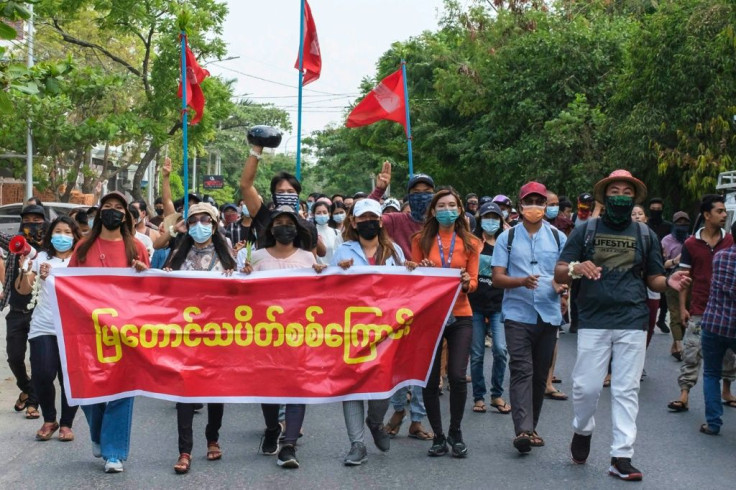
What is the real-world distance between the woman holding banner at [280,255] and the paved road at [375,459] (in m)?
0.21

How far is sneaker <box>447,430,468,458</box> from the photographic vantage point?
7504 millimetres

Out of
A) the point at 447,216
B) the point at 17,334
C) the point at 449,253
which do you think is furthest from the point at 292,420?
the point at 17,334

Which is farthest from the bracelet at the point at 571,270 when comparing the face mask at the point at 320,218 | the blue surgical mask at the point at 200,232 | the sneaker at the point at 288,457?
the face mask at the point at 320,218

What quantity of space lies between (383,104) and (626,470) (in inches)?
288

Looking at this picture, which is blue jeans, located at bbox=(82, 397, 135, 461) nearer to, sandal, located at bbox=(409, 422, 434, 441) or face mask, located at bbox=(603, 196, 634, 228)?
sandal, located at bbox=(409, 422, 434, 441)

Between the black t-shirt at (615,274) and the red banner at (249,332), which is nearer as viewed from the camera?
the black t-shirt at (615,274)

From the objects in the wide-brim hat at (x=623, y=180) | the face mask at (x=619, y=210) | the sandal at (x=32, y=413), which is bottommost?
the sandal at (x=32, y=413)

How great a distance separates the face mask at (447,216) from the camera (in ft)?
25.4

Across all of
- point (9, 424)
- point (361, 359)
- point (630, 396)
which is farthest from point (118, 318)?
point (630, 396)

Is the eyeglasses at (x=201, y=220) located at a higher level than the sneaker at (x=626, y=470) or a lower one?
higher

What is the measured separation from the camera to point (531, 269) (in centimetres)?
787

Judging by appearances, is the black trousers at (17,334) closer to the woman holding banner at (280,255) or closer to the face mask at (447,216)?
the woman holding banner at (280,255)

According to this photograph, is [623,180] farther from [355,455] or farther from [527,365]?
[355,455]

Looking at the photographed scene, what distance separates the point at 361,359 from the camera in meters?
7.43
